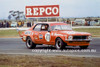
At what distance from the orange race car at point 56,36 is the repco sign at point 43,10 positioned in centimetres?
3023

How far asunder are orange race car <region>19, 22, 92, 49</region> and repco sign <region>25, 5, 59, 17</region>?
3023 centimetres

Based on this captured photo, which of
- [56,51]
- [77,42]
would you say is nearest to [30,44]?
[56,51]

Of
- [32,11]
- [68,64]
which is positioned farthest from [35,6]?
[68,64]

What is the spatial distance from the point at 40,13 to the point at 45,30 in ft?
105

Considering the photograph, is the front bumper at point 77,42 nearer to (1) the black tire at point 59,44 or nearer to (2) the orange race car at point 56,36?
(2) the orange race car at point 56,36

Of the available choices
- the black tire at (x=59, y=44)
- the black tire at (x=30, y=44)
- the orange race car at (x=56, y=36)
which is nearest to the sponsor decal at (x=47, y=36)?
the orange race car at (x=56, y=36)

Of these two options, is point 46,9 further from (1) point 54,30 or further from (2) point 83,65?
(2) point 83,65

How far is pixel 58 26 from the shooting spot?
1650 cm

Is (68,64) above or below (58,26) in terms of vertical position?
below

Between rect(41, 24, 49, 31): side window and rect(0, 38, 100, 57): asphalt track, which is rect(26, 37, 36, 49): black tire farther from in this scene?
rect(41, 24, 49, 31): side window

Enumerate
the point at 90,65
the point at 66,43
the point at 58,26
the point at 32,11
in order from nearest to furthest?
the point at 90,65
the point at 66,43
the point at 58,26
the point at 32,11

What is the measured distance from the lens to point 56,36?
51.6ft

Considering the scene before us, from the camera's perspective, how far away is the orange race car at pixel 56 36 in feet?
50.2

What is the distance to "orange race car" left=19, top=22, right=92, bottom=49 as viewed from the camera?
15.3 m
